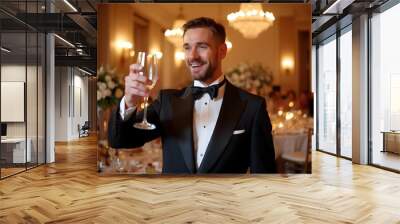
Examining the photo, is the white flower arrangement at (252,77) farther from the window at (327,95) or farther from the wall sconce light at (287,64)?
the window at (327,95)

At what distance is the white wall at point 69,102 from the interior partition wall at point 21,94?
6845 mm

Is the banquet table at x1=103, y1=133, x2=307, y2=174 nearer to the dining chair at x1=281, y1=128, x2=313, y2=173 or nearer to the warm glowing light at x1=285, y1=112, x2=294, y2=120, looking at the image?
the dining chair at x1=281, y1=128, x2=313, y2=173

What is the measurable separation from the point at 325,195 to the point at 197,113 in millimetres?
1929

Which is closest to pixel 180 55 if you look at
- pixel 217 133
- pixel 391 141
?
pixel 217 133

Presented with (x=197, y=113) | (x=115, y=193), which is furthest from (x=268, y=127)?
(x=115, y=193)

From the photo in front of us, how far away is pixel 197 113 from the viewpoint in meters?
5.49

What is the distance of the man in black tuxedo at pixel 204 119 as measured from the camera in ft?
18.1

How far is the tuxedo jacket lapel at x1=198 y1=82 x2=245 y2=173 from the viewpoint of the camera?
18.1 ft

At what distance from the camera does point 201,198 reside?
201 inches

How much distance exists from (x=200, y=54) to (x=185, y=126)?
0.98 meters

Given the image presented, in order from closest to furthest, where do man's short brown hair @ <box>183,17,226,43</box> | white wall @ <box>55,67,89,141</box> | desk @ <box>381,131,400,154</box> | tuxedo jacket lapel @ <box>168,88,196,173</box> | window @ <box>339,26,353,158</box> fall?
tuxedo jacket lapel @ <box>168,88,196,173</box>
man's short brown hair @ <box>183,17,226,43</box>
desk @ <box>381,131,400,154</box>
window @ <box>339,26,353,158</box>
white wall @ <box>55,67,89,141</box>

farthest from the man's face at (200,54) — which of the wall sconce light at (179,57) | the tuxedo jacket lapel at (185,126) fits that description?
the tuxedo jacket lapel at (185,126)

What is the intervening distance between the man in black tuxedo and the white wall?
10096 millimetres

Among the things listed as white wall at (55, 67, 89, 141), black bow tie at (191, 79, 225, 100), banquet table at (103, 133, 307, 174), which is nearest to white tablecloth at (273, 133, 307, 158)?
banquet table at (103, 133, 307, 174)
